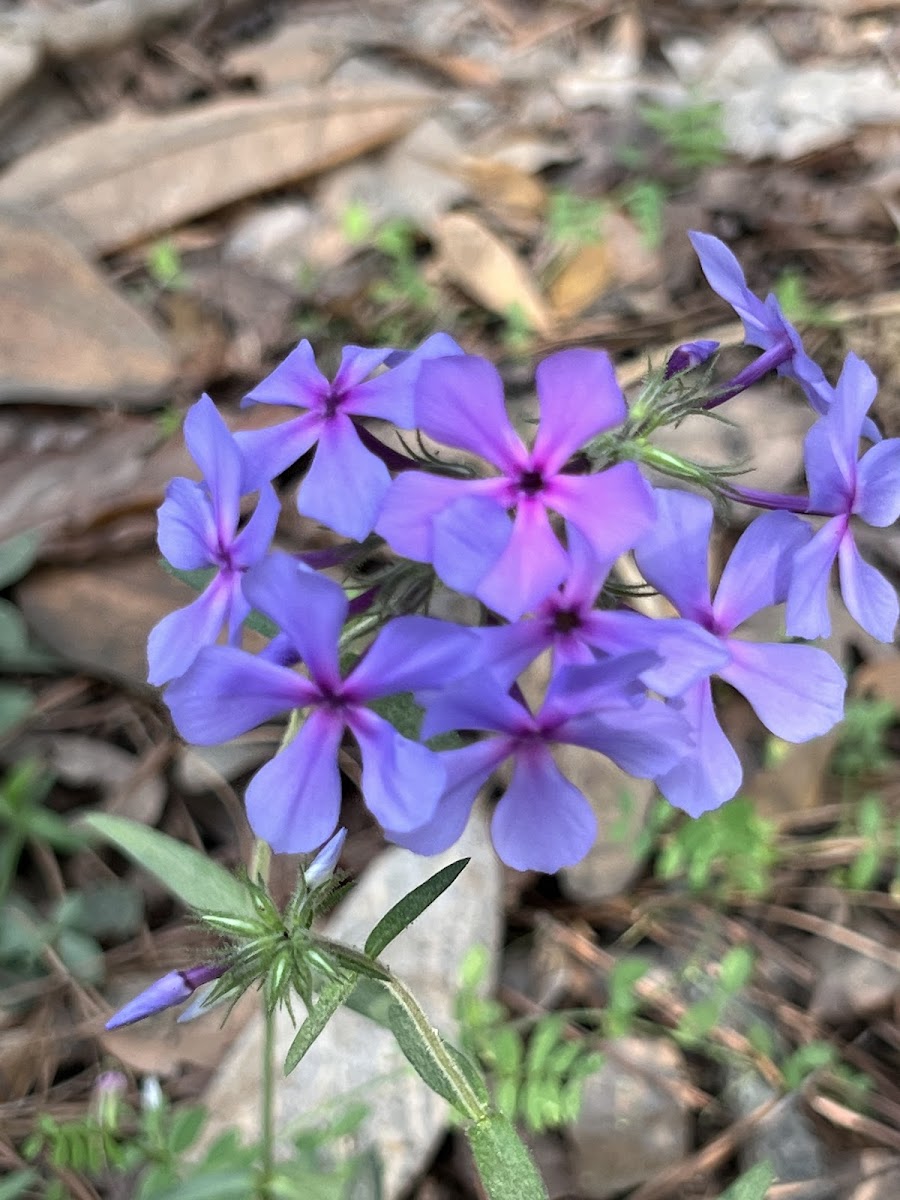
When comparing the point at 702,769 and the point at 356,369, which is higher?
the point at 356,369

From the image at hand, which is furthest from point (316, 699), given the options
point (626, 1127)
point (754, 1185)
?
point (626, 1127)

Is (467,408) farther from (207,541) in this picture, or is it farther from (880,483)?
(880,483)

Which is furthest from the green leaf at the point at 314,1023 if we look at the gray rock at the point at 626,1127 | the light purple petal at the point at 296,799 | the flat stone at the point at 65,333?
the flat stone at the point at 65,333

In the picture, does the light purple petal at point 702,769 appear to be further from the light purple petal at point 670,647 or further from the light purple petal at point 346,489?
the light purple petal at point 346,489

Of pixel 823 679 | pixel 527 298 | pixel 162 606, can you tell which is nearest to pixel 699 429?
pixel 527 298

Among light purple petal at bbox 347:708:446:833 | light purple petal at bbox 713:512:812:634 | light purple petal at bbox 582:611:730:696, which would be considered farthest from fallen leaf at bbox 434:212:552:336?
light purple petal at bbox 347:708:446:833

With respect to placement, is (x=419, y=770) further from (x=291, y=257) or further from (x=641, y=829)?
(x=291, y=257)

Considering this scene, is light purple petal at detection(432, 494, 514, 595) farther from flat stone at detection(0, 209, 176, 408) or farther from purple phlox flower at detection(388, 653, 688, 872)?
flat stone at detection(0, 209, 176, 408)
